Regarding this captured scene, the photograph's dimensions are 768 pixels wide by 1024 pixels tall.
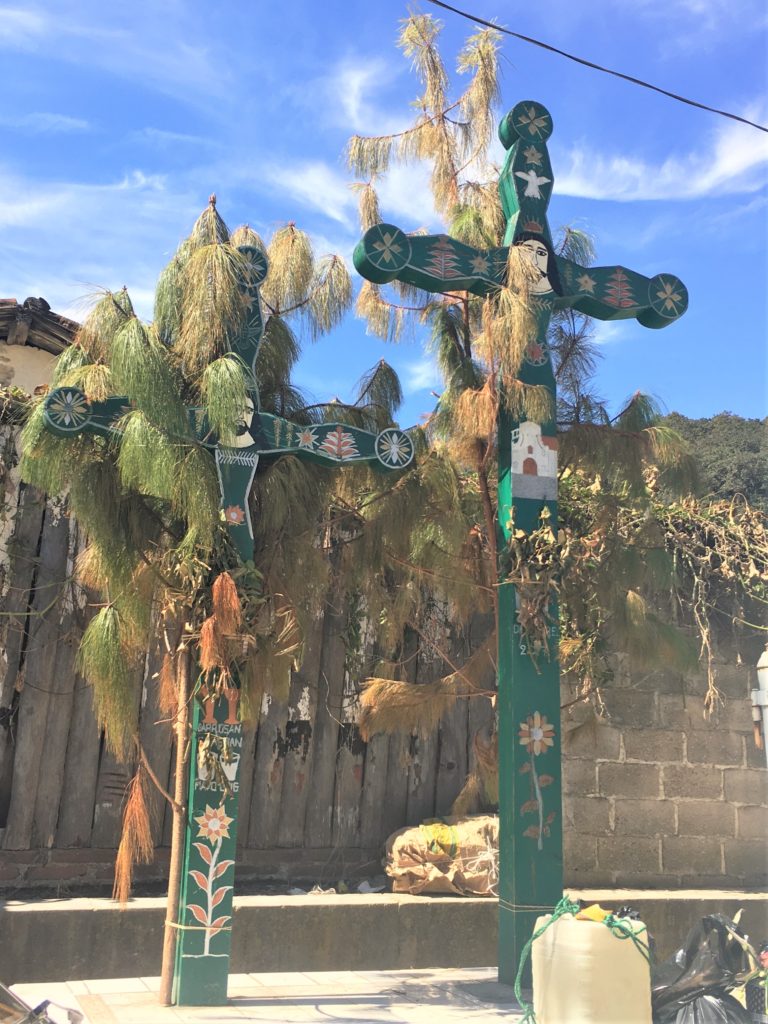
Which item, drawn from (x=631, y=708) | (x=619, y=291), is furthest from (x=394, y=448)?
(x=631, y=708)

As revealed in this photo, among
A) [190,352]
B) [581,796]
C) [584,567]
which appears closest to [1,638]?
[190,352]

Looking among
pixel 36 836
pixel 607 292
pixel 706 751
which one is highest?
pixel 607 292

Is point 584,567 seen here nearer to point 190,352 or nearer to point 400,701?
point 400,701

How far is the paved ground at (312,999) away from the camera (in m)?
3.91

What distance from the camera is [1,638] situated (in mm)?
5172

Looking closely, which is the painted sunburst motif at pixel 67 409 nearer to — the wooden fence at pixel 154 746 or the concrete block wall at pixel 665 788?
the wooden fence at pixel 154 746

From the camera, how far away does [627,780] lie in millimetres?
6453

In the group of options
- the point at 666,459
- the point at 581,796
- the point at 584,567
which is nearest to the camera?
the point at 584,567

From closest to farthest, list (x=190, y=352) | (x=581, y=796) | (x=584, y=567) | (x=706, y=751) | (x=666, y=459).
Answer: (x=190, y=352)
(x=584, y=567)
(x=666, y=459)
(x=581, y=796)
(x=706, y=751)

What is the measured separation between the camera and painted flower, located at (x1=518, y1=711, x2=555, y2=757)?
15.0 ft

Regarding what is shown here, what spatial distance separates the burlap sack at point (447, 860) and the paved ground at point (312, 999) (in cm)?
57

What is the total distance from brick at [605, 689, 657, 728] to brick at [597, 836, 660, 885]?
2.46 feet

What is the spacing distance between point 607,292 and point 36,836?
13.7ft

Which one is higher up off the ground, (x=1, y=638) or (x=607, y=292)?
(x=607, y=292)
